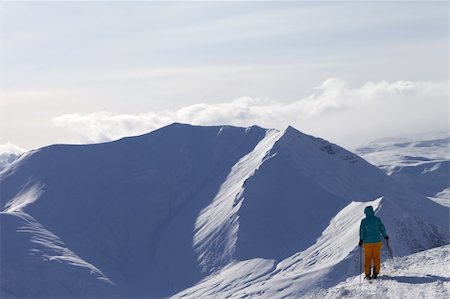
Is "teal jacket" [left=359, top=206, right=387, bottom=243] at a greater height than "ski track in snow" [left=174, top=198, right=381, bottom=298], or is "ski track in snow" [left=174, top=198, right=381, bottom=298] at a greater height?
"teal jacket" [left=359, top=206, right=387, bottom=243]

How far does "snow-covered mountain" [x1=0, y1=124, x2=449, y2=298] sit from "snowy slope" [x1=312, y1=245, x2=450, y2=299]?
66.6 meters

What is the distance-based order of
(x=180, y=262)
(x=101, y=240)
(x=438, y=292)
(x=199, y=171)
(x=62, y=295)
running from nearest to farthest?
(x=438, y=292) < (x=62, y=295) < (x=180, y=262) < (x=101, y=240) < (x=199, y=171)

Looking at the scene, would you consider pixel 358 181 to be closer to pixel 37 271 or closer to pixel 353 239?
pixel 353 239

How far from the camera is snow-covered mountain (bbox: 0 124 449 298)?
4491 inches

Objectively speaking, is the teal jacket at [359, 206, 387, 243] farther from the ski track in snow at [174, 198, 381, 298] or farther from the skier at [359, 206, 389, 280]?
the ski track in snow at [174, 198, 381, 298]

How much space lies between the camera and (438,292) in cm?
2566

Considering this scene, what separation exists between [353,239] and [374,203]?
28.6 ft

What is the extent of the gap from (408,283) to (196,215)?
117556 mm

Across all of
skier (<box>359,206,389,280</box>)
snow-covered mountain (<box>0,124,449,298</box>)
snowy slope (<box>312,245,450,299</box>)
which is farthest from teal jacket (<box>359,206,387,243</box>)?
snow-covered mountain (<box>0,124,449,298</box>)

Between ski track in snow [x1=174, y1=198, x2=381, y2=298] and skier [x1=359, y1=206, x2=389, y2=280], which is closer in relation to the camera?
skier [x1=359, y1=206, x2=389, y2=280]

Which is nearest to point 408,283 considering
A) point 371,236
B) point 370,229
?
point 371,236

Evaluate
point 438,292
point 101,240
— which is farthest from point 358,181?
point 438,292

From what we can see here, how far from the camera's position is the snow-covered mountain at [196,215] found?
114 metres

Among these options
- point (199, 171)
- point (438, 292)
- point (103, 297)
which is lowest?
point (103, 297)
